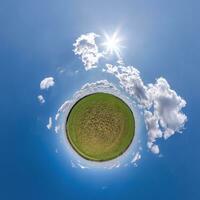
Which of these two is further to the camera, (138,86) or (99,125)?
(99,125)

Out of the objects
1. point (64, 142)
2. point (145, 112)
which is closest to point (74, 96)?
point (64, 142)

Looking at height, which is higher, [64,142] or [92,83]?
[92,83]

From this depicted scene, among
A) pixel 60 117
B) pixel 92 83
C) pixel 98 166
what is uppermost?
pixel 92 83

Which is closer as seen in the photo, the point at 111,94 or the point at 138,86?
the point at 138,86

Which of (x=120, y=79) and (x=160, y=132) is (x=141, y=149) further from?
(x=120, y=79)

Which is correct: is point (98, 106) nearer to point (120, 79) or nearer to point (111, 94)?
point (111, 94)

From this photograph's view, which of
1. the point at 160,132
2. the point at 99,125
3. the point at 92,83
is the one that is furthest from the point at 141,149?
the point at 92,83
